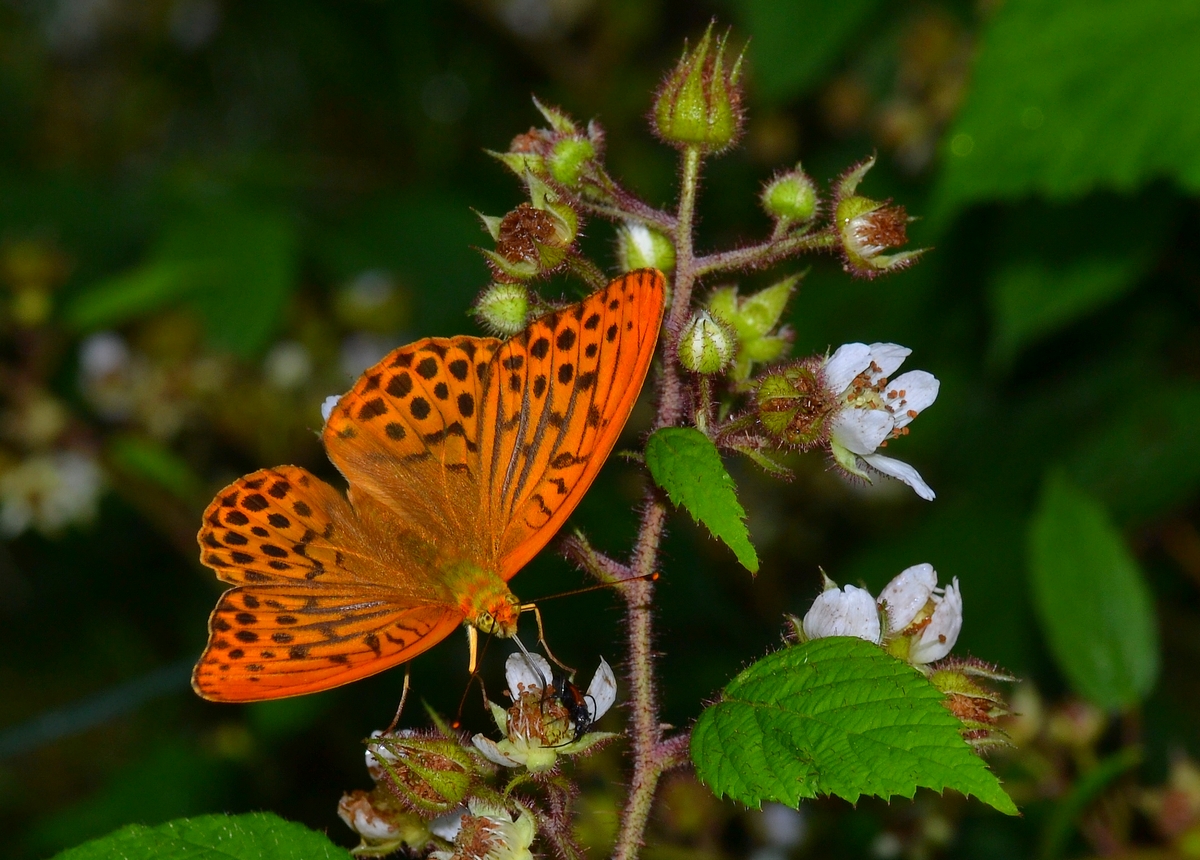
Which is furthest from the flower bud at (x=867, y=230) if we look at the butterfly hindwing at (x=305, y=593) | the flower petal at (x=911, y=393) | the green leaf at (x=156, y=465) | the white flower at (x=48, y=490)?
the white flower at (x=48, y=490)

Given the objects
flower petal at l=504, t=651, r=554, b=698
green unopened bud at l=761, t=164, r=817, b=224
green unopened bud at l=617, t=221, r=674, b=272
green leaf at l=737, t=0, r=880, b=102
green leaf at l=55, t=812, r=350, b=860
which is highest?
green leaf at l=737, t=0, r=880, b=102

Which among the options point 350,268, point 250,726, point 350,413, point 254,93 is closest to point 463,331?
point 350,268

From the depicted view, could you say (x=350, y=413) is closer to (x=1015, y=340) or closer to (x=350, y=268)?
(x=1015, y=340)

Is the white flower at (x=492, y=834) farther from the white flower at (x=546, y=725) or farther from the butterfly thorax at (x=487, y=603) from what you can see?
the butterfly thorax at (x=487, y=603)

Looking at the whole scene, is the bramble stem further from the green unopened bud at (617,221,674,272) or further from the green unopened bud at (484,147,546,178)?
the green unopened bud at (484,147,546,178)

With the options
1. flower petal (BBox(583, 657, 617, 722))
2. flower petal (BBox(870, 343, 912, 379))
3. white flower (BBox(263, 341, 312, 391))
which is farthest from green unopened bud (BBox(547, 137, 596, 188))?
white flower (BBox(263, 341, 312, 391))

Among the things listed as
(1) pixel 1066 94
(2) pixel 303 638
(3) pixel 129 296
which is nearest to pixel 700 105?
(2) pixel 303 638

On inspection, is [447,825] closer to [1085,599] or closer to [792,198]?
[792,198]
